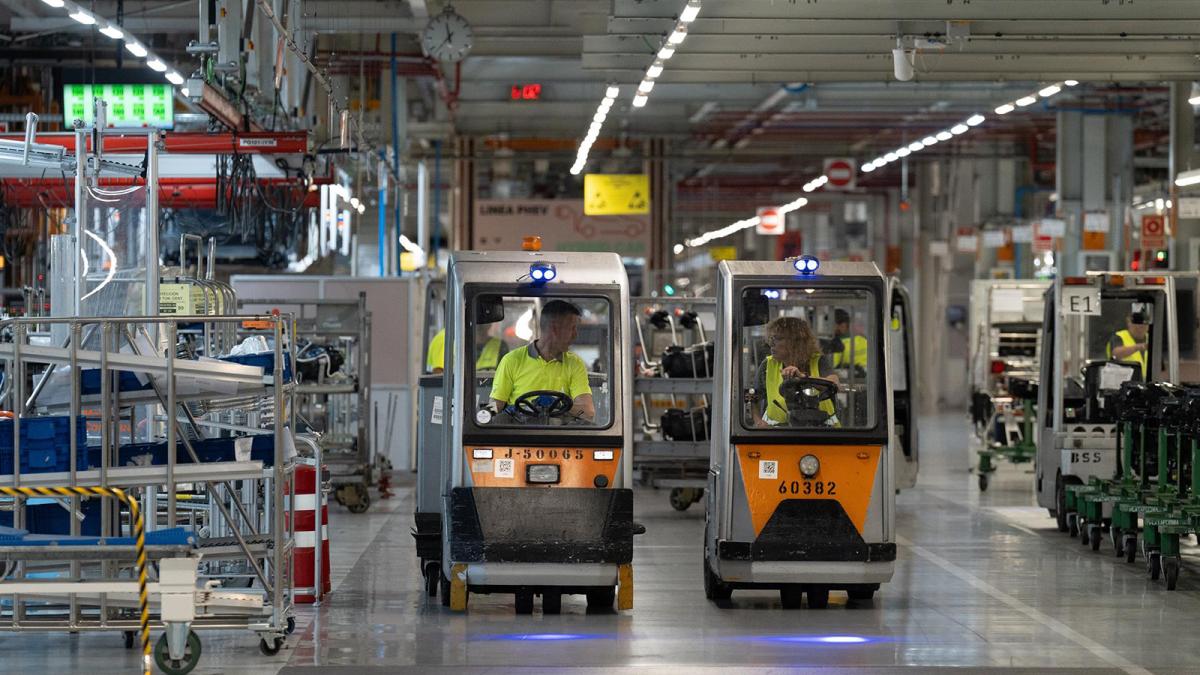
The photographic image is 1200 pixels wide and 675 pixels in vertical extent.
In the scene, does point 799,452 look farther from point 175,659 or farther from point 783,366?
point 175,659

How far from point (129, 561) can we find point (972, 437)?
14.3 metres

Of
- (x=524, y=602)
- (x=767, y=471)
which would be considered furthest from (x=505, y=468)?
(x=767, y=471)

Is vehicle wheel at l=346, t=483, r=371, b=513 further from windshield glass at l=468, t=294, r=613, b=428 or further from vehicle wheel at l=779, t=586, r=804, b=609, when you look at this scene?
vehicle wheel at l=779, t=586, r=804, b=609

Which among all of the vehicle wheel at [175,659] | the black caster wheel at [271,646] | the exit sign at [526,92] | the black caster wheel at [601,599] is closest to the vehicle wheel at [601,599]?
the black caster wheel at [601,599]

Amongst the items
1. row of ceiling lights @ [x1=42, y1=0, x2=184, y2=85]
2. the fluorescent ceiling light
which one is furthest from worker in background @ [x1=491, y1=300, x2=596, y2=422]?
row of ceiling lights @ [x1=42, y1=0, x2=184, y2=85]

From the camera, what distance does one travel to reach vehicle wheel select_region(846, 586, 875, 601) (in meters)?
10.2

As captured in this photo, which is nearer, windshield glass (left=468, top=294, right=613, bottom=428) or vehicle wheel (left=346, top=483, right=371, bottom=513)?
windshield glass (left=468, top=294, right=613, bottom=428)

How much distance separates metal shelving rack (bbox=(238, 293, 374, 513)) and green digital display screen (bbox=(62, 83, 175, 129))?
87.2 inches

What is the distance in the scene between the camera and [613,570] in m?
9.55

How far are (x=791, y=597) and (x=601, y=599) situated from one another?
112 centimetres

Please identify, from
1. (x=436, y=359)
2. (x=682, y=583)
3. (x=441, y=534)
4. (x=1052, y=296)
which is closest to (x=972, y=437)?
(x=1052, y=296)

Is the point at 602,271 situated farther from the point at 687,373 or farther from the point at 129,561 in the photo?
the point at 687,373

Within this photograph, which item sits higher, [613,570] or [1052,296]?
[1052,296]

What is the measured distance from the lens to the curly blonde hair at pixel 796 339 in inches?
388
